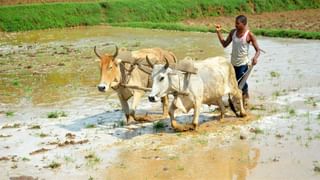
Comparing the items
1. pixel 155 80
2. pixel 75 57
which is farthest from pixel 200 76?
pixel 75 57

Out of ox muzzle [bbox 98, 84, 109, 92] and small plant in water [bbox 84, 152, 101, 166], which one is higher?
ox muzzle [bbox 98, 84, 109, 92]

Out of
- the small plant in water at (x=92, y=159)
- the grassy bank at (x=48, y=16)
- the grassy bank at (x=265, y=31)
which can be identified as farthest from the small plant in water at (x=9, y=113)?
the grassy bank at (x=48, y=16)

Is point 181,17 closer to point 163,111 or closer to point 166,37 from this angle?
point 166,37

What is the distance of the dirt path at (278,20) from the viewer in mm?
26944

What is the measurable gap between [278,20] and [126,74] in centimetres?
2259

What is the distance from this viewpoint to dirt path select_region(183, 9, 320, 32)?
88.4 ft

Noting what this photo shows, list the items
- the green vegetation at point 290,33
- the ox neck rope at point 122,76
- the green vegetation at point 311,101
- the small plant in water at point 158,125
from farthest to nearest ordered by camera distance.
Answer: the green vegetation at point 290,33
the green vegetation at point 311,101
the ox neck rope at point 122,76
the small plant in water at point 158,125

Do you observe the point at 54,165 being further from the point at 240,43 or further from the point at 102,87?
the point at 240,43

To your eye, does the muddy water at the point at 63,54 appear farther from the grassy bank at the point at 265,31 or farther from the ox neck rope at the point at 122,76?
the ox neck rope at the point at 122,76

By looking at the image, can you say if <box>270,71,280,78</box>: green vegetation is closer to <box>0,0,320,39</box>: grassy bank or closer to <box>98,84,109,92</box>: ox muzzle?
<box>98,84,109,92</box>: ox muzzle

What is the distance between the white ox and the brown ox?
65cm

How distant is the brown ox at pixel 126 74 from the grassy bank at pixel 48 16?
66.9 feet

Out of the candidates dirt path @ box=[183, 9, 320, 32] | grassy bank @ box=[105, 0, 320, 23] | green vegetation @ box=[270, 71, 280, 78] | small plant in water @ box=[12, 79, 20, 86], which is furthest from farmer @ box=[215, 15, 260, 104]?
grassy bank @ box=[105, 0, 320, 23]

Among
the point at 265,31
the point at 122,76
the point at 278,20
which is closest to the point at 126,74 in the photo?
the point at 122,76
